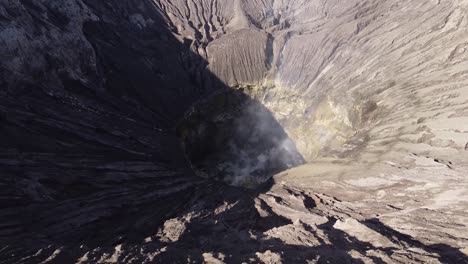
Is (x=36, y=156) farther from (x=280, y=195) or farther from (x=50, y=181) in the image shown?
(x=280, y=195)

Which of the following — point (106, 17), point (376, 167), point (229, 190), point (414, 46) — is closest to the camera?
point (376, 167)

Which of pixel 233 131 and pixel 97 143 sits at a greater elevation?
pixel 233 131

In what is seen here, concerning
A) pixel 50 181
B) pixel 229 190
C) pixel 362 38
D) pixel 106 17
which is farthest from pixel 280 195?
pixel 106 17

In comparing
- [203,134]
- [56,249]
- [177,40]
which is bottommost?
[56,249]

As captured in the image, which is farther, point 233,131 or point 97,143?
point 233,131

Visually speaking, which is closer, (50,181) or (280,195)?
(50,181)

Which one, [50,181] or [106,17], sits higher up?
[106,17]

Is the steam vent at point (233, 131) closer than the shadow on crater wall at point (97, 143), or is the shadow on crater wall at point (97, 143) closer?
the steam vent at point (233, 131)

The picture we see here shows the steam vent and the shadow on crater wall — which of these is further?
the shadow on crater wall
